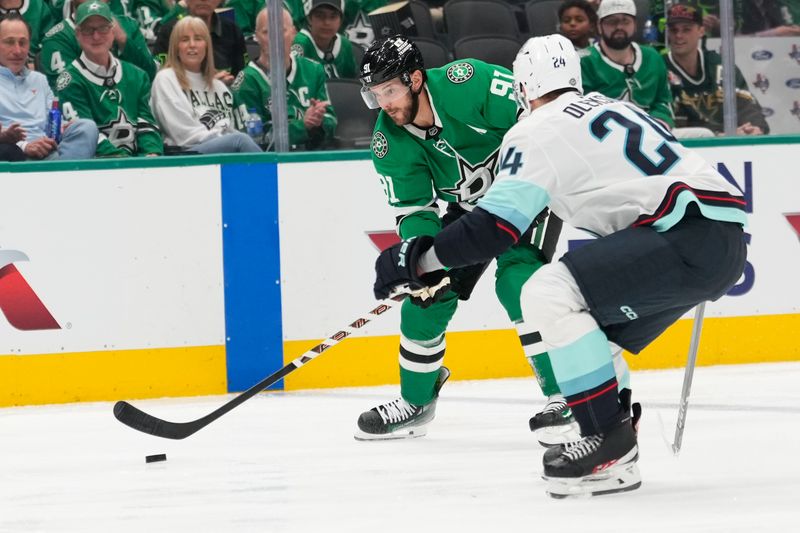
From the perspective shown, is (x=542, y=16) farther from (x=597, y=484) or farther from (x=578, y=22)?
(x=597, y=484)

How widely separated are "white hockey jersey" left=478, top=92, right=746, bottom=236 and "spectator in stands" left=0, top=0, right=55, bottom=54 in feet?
7.69

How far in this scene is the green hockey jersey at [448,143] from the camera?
324cm

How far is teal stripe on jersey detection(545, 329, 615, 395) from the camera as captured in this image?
8.04ft

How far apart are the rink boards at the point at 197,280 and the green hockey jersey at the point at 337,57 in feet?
1.08

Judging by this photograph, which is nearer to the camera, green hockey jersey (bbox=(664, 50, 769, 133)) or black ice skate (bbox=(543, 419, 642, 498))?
black ice skate (bbox=(543, 419, 642, 498))

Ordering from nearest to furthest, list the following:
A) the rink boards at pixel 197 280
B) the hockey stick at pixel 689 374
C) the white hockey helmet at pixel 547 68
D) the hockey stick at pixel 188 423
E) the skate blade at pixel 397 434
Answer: the white hockey helmet at pixel 547 68
the hockey stick at pixel 689 374
the hockey stick at pixel 188 423
the skate blade at pixel 397 434
the rink boards at pixel 197 280

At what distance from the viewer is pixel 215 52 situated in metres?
4.32

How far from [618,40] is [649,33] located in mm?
120

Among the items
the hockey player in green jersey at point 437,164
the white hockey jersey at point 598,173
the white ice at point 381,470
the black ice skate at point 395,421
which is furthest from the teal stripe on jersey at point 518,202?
the black ice skate at point 395,421

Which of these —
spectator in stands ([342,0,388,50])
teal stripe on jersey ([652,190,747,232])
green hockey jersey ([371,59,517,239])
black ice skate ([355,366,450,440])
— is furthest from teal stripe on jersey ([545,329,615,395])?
spectator in stands ([342,0,388,50])

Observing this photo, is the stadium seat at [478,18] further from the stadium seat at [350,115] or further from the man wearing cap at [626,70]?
the stadium seat at [350,115]

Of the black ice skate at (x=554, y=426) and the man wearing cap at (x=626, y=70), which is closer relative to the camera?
the black ice skate at (x=554, y=426)

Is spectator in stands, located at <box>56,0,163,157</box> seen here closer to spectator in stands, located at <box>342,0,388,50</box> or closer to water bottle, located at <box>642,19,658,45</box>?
spectator in stands, located at <box>342,0,388,50</box>

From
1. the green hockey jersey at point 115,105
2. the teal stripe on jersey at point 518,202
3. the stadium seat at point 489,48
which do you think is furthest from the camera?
the stadium seat at point 489,48
